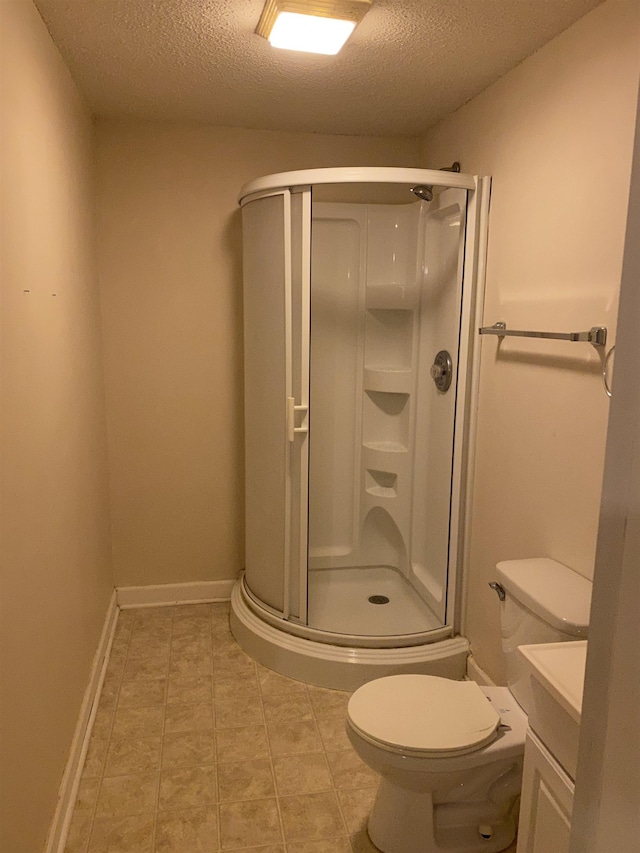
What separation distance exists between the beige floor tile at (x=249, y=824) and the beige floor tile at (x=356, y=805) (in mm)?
204

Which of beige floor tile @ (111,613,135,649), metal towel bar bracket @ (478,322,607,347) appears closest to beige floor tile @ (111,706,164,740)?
beige floor tile @ (111,613,135,649)

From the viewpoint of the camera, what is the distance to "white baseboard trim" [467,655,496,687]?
2358 mm

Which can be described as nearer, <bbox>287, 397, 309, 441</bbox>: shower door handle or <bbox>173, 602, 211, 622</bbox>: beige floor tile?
<bbox>287, 397, 309, 441</bbox>: shower door handle

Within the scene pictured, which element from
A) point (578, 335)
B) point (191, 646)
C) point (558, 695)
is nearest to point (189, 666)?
point (191, 646)

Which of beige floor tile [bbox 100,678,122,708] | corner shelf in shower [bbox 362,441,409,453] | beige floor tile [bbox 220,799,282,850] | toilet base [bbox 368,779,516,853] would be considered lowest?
beige floor tile [bbox 220,799,282,850]

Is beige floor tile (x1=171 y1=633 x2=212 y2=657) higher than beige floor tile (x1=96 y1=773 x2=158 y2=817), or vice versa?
beige floor tile (x1=171 y1=633 x2=212 y2=657)

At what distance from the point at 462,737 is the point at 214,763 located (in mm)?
887

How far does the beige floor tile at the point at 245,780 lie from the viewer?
1.95 metres

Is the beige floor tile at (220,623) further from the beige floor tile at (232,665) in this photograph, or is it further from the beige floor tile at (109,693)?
the beige floor tile at (109,693)

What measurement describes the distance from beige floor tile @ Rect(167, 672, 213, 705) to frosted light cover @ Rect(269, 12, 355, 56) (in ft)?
7.42

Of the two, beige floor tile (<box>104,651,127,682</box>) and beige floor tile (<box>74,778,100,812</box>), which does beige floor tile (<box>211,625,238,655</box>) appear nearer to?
beige floor tile (<box>104,651,127,682</box>)

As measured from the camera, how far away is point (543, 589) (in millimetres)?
1729

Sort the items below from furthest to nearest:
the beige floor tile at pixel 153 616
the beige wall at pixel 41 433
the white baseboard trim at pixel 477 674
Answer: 1. the beige floor tile at pixel 153 616
2. the white baseboard trim at pixel 477 674
3. the beige wall at pixel 41 433

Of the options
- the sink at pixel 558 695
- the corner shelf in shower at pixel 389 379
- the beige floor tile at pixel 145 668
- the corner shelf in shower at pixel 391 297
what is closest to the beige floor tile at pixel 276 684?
the beige floor tile at pixel 145 668
